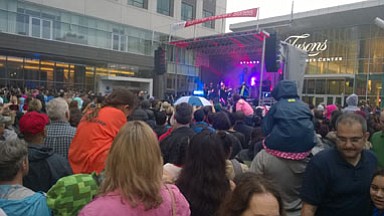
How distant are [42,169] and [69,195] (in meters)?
1.16

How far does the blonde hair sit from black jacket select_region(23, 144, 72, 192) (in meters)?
1.48

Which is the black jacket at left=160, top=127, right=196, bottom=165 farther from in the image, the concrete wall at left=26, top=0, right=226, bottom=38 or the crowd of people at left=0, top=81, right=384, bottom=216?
the concrete wall at left=26, top=0, right=226, bottom=38

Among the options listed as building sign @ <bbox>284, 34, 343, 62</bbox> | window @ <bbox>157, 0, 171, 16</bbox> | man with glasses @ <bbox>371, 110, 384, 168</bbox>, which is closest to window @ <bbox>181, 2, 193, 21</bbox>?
window @ <bbox>157, 0, 171, 16</bbox>

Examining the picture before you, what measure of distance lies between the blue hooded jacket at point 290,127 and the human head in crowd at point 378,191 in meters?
0.98

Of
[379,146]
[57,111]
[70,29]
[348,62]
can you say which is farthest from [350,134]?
[348,62]

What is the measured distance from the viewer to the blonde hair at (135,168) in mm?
1816

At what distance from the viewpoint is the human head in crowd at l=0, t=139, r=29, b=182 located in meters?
2.35

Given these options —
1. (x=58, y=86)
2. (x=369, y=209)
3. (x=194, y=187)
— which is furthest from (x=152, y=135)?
(x=58, y=86)

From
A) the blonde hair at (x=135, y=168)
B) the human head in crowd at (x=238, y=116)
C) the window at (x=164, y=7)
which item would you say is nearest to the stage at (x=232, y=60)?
the window at (x=164, y=7)

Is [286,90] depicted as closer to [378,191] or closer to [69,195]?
[378,191]

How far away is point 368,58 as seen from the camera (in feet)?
97.7

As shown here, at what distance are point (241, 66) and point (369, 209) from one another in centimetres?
2951

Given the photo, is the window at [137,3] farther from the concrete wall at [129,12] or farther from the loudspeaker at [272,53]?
the loudspeaker at [272,53]

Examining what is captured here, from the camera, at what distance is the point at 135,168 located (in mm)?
1856
